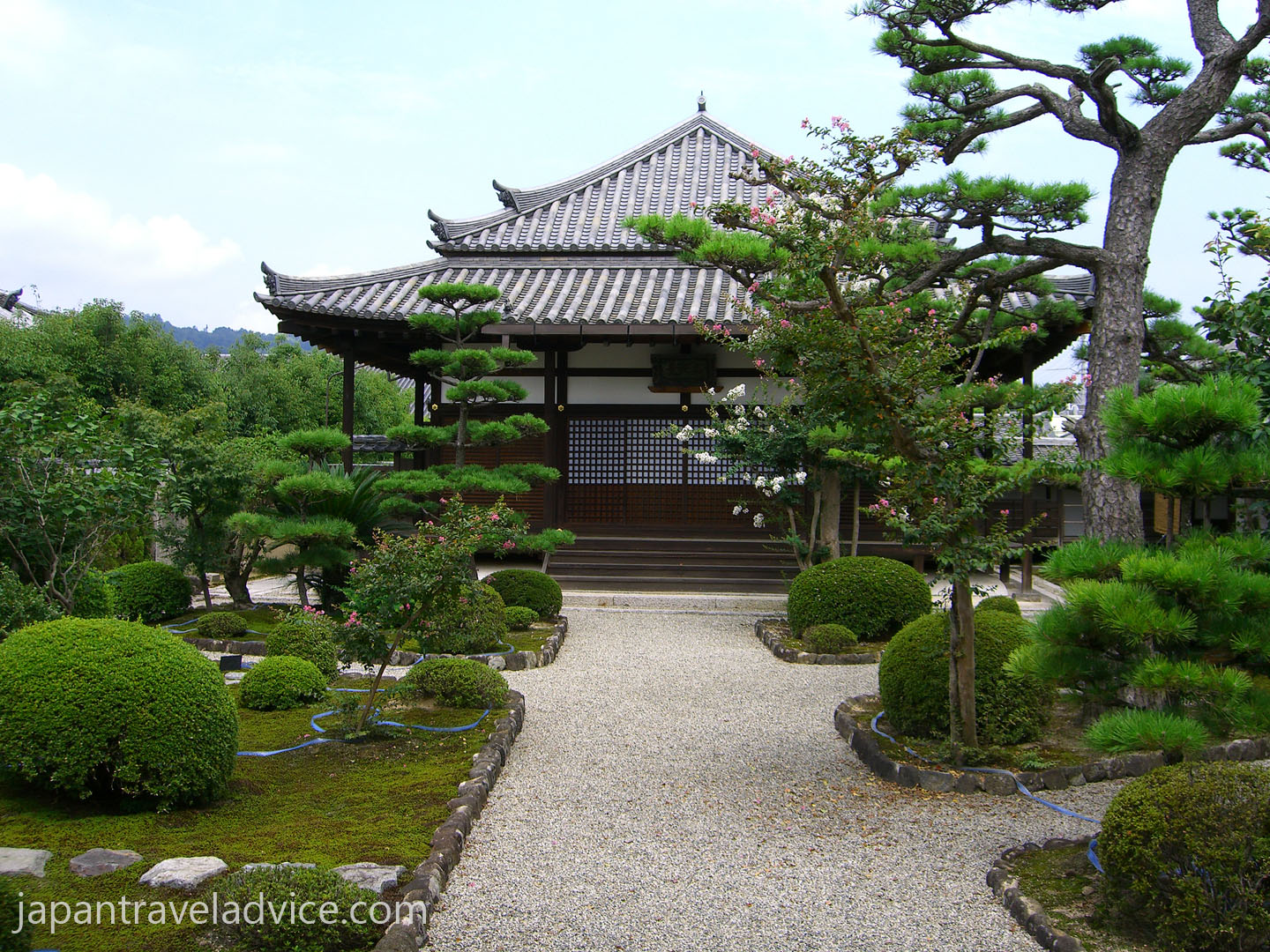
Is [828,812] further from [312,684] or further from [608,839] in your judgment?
[312,684]

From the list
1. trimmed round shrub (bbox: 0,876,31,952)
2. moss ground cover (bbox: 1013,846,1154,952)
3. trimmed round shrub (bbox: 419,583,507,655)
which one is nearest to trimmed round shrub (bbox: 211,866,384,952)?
trimmed round shrub (bbox: 0,876,31,952)

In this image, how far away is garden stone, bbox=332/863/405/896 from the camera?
3.66m

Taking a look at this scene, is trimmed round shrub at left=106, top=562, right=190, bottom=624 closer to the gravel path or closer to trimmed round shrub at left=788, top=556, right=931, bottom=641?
the gravel path

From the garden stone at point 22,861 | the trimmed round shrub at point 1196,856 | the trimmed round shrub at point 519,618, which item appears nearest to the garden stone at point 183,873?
the garden stone at point 22,861

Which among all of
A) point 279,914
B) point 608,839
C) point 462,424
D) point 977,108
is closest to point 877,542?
point 462,424

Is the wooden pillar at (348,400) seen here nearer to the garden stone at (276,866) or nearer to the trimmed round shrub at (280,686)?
the trimmed round shrub at (280,686)

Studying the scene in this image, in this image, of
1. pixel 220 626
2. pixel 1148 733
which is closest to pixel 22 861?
pixel 1148 733

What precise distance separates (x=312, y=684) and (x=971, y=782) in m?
4.62

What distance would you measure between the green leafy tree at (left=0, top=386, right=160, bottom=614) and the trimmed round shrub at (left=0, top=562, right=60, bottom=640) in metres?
0.34

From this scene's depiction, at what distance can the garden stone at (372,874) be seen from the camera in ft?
12.0

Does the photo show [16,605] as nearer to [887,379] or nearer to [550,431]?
[887,379]

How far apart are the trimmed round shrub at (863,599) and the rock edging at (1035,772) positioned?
3.65m

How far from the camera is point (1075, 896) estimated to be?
3.75 meters

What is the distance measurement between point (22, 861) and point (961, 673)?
15.6ft
